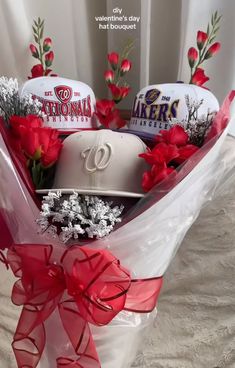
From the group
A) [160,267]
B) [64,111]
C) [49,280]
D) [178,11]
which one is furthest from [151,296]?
[178,11]

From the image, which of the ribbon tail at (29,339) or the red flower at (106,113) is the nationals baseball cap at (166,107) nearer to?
the red flower at (106,113)

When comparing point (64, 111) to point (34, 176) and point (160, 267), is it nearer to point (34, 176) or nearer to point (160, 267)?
point (34, 176)

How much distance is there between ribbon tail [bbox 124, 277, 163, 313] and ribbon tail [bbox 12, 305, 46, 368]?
133 mm

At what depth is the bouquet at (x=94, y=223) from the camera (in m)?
0.57

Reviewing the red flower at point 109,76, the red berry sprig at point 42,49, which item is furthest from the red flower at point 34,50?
the red flower at point 109,76

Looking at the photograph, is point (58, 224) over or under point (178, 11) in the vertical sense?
under

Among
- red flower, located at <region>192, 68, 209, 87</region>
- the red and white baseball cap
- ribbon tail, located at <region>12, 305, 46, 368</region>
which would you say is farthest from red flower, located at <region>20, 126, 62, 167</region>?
red flower, located at <region>192, 68, 209, 87</region>

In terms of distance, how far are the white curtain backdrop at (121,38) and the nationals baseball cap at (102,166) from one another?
1.25ft

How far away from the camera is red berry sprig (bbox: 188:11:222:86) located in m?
0.85

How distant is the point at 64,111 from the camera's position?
0.76 metres

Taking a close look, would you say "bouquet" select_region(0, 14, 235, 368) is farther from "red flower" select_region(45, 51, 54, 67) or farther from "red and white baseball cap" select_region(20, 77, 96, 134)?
"red flower" select_region(45, 51, 54, 67)

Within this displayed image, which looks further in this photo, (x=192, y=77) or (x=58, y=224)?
(x=192, y=77)

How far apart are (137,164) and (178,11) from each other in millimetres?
486

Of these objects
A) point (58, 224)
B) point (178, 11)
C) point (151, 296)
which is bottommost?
point (151, 296)
